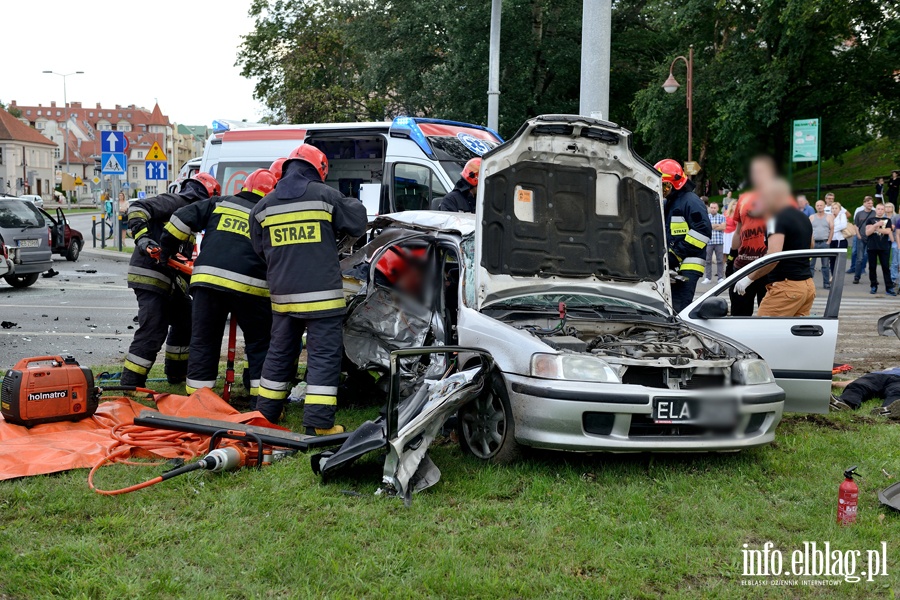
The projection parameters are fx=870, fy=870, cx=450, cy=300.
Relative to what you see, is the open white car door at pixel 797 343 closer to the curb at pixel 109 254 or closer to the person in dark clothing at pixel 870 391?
the person in dark clothing at pixel 870 391

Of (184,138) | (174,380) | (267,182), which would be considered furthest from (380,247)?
(184,138)

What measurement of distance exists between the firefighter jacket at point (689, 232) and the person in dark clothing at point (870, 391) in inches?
61.3

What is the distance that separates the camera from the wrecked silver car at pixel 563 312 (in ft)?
15.7

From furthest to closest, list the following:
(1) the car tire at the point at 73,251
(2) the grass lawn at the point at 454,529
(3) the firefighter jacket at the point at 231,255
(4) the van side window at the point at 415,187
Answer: (1) the car tire at the point at 73,251 → (4) the van side window at the point at 415,187 → (3) the firefighter jacket at the point at 231,255 → (2) the grass lawn at the point at 454,529

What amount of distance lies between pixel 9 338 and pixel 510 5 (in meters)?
18.9

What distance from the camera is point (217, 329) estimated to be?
6719 millimetres

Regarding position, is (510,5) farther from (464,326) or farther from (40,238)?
(464,326)

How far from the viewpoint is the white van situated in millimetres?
11906

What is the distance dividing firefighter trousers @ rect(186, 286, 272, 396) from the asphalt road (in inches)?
105

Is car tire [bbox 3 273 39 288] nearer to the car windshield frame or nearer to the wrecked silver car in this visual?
the car windshield frame

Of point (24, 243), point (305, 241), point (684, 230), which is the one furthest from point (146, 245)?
point (24, 243)

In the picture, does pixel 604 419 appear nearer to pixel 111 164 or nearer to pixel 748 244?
pixel 748 244

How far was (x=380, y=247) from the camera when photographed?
6.55 m

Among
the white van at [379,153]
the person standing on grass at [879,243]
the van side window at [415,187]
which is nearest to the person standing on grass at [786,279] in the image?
the white van at [379,153]
